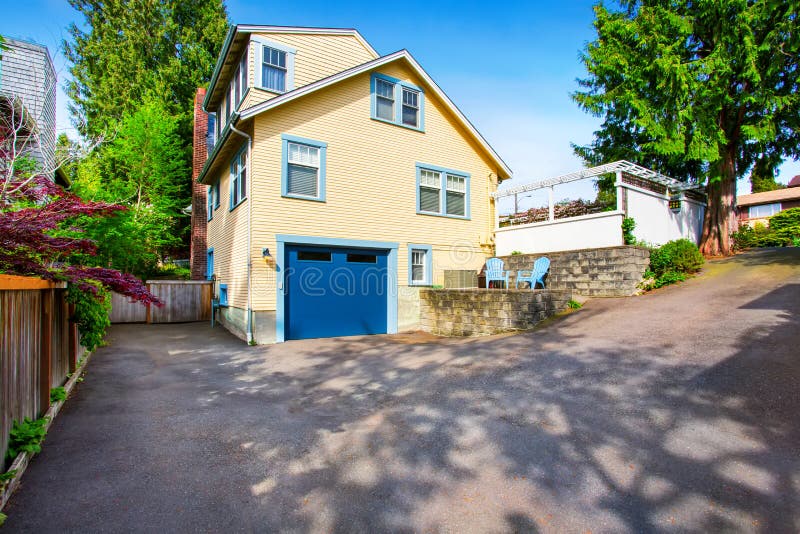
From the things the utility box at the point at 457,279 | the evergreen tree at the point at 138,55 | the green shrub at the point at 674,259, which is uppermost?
the evergreen tree at the point at 138,55

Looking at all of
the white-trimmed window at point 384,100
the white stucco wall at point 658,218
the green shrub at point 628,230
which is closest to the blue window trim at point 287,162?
the white-trimmed window at point 384,100

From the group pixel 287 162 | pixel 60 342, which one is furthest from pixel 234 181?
pixel 60 342

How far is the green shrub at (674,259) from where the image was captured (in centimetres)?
1155

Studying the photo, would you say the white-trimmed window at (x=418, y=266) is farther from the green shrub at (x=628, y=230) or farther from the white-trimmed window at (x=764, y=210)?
the white-trimmed window at (x=764, y=210)

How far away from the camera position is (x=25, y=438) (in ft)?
12.0

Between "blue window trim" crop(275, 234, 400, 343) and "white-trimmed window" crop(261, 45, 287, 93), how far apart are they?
4557mm

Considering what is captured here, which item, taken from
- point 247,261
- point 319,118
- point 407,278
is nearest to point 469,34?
point 319,118

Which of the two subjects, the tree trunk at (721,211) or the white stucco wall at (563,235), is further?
the tree trunk at (721,211)

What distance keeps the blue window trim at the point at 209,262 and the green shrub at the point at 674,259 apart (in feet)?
49.4

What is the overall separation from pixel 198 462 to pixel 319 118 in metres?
9.75

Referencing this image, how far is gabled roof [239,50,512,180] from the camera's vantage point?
33.7 ft

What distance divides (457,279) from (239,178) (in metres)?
7.20

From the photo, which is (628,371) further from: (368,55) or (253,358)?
(368,55)

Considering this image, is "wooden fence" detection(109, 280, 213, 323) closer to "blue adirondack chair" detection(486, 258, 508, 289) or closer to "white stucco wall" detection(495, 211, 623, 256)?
"blue adirondack chair" detection(486, 258, 508, 289)
